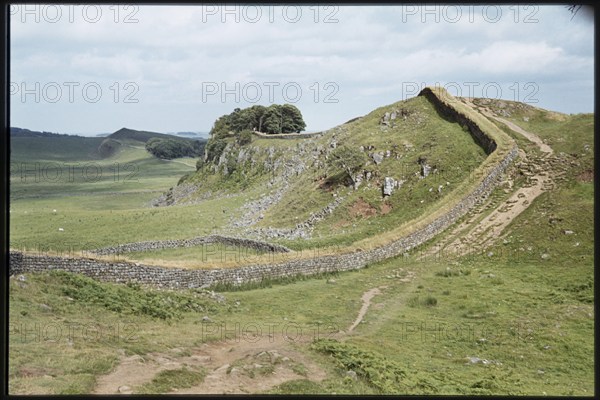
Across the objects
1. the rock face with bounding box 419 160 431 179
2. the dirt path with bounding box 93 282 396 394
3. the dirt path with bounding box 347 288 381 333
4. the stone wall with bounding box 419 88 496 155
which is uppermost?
the stone wall with bounding box 419 88 496 155

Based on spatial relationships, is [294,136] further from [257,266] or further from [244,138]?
[257,266]

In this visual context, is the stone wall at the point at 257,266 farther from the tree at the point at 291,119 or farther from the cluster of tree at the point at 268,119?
the tree at the point at 291,119

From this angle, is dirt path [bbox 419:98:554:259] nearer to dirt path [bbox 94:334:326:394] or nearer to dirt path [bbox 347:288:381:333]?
dirt path [bbox 347:288:381:333]

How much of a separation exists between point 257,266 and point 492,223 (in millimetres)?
18906

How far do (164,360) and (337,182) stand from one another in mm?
39450

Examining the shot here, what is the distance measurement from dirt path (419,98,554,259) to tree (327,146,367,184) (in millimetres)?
15776

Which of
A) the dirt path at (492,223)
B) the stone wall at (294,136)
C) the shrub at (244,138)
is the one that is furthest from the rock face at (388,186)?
the shrub at (244,138)

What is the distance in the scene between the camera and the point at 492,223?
34.4m

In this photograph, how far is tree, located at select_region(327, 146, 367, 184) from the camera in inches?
1977

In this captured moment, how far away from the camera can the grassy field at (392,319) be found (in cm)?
1245

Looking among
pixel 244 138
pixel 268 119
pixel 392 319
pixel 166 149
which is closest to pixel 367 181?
pixel 392 319

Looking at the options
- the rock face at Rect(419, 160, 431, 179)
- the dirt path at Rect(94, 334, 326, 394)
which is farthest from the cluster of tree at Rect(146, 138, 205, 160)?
the dirt path at Rect(94, 334, 326, 394)

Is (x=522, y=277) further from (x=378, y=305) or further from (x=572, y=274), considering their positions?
(x=378, y=305)

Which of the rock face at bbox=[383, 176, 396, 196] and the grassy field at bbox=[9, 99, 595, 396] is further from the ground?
the rock face at bbox=[383, 176, 396, 196]
